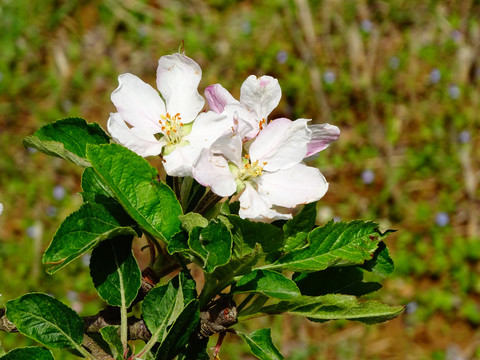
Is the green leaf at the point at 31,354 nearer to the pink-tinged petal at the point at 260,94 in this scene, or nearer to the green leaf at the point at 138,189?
the green leaf at the point at 138,189

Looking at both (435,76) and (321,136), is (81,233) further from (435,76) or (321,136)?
(435,76)

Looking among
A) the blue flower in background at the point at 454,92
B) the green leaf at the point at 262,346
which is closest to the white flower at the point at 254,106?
the green leaf at the point at 262,346

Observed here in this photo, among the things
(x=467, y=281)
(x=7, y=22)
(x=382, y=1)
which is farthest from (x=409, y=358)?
(x=7, y=22)

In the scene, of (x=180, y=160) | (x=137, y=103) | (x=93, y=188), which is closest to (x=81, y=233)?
(x=93, y=188)

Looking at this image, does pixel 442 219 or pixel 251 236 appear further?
pixel 442 219

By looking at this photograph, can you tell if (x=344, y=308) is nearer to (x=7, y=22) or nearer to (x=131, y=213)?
(x=131, y=213)
